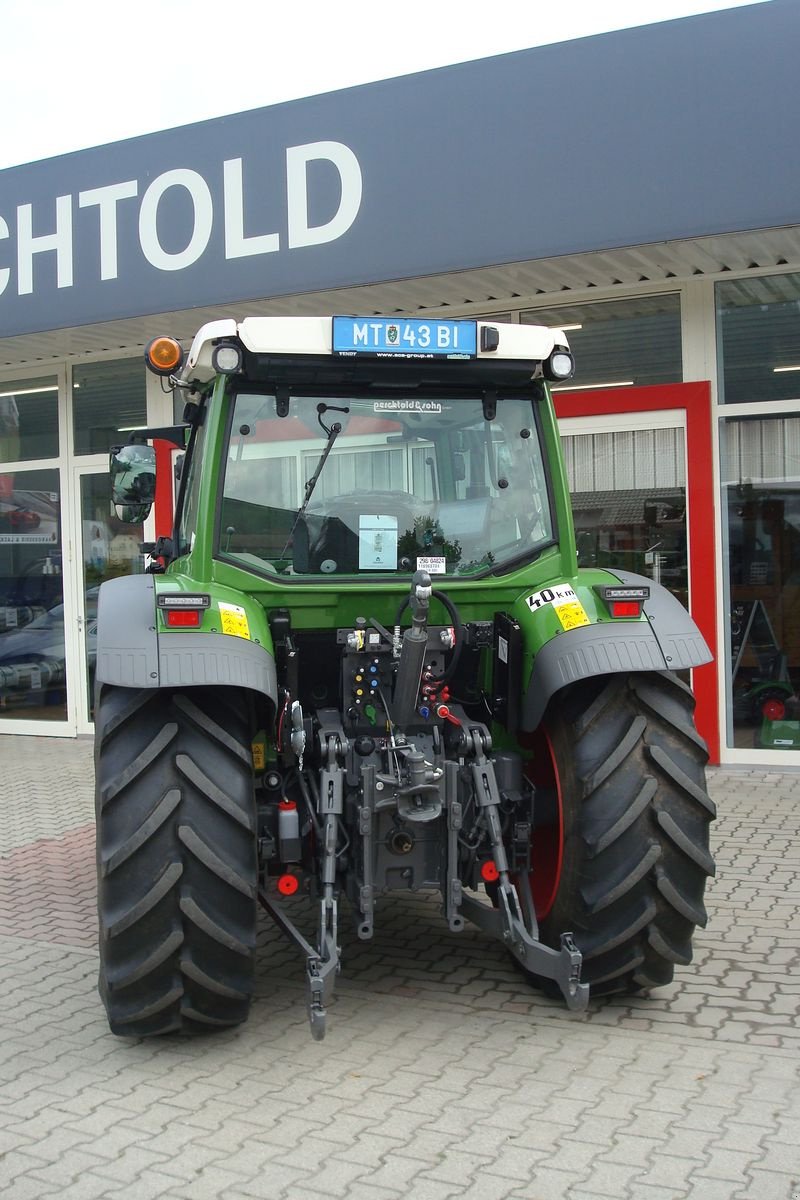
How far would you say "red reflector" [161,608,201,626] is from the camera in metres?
3.84

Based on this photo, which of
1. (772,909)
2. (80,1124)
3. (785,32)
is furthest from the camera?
(785,32)

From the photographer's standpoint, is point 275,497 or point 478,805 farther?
point 275,497

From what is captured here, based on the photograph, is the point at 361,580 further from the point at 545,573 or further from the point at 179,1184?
the point at 179,1184

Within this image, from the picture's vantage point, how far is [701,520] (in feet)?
27.8

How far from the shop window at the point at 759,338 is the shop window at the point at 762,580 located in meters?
0.25

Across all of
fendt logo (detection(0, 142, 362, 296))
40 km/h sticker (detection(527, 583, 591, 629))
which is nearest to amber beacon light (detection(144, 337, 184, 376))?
40 km/h sticker (detection(527, 583, 591, 629))

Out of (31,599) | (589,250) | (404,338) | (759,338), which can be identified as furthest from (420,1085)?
(31,599)

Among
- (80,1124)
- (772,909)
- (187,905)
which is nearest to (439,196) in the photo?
(772,909)

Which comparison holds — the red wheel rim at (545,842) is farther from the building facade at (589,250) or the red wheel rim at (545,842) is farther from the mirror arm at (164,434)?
the building facade at (589,250)

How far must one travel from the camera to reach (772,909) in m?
5.48

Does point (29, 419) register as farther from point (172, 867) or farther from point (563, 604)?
point (172, 867)

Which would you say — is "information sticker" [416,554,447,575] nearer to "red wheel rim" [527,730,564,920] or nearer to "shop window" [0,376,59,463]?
"red wheel rim" [527,730,564,920]

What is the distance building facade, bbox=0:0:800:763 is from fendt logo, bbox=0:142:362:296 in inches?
0.7

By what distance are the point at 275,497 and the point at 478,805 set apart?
145 centimetres
